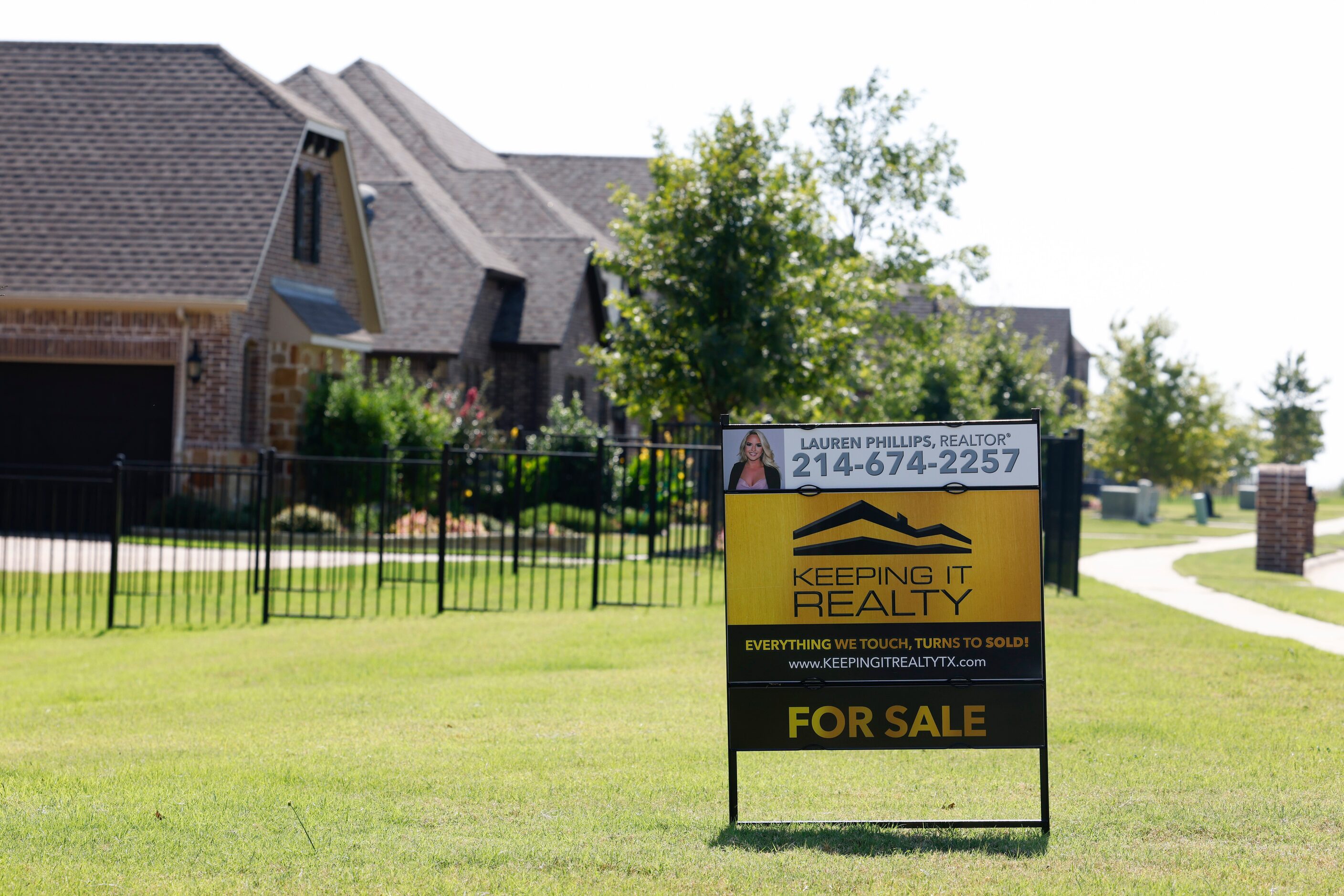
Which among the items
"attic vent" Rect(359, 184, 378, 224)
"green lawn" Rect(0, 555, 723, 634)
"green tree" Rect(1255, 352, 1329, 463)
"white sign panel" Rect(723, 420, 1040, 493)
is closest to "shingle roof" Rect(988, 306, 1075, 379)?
"green tree" Rect(1255, 352, 1329, 463)

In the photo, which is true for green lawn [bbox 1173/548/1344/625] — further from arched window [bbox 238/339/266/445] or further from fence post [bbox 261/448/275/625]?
arched window [bbox 238/339/266/445]

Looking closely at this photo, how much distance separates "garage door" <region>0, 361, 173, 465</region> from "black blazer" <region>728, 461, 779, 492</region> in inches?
791

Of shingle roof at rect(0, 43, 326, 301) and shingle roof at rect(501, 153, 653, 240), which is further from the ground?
shingle roof at rect(501, 153, 653, 240)

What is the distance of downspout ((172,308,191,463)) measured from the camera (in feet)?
76.0

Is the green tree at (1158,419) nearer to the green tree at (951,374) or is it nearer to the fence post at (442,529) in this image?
the green tree at (951,374)

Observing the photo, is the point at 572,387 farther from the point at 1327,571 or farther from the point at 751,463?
the point at 751,463

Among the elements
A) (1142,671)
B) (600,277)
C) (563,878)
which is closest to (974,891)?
(563,878)

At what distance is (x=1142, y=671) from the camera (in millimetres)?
10602

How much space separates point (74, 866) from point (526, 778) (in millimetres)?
2384

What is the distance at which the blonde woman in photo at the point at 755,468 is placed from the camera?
5.87 m

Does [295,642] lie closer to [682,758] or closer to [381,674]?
[381,674]

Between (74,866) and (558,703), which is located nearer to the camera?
(74,866)

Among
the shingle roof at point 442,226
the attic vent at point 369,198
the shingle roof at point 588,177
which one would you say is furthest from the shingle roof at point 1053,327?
the attic vent at point 369,198

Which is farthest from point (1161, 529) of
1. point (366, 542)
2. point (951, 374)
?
point (366, 542)
